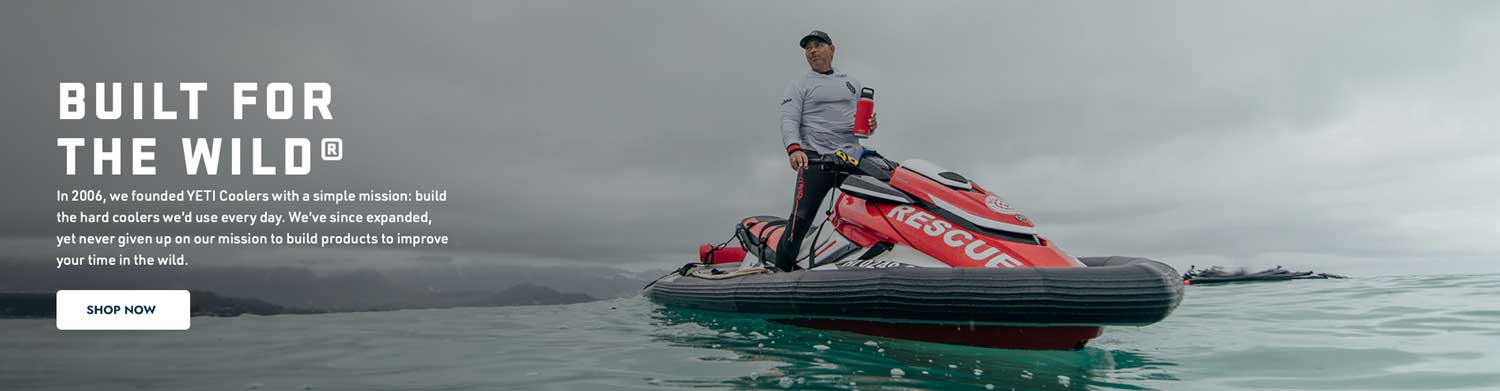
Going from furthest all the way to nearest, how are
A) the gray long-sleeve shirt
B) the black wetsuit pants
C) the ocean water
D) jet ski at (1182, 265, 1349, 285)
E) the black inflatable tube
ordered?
jet ski at (1182, 265, 1349, 285) → the gray long-sleeve shirt → the black wetsuit pants → the black inflatable tube → the ocean water

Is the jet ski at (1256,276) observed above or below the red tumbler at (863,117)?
below

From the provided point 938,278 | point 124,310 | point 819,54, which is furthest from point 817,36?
point 124,310

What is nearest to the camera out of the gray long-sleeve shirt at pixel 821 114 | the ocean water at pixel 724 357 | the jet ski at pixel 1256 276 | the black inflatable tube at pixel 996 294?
the ocean water at pixel 724 357

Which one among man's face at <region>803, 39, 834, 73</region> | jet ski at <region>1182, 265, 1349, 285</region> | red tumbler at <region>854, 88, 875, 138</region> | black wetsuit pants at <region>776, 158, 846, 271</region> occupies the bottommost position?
jet ski at <region>1182, 265, 1349, 285</region>

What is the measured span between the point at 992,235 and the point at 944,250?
1.01 feet

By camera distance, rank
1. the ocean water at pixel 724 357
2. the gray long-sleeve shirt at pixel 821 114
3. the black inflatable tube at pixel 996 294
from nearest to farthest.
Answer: the ocean water at pixel 724 357
the black inflatable tube at pixel 996 294
the gray long-sleeve shirt at pixel 821 114

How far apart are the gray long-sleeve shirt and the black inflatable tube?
4.31 ft

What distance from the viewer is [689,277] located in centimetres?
710

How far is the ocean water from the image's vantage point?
10.4 ft

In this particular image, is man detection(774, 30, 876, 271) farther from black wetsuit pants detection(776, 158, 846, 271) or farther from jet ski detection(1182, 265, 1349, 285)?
jet ski detection(1182, 265, 1349, 285)

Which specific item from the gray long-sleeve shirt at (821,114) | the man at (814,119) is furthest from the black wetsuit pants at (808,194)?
the gray long-sleeve shirt at (821,114)

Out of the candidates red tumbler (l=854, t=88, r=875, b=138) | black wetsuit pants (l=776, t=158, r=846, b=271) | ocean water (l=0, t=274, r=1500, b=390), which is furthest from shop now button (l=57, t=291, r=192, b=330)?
red tumbler (l=854, t=88, r=875, b=138)

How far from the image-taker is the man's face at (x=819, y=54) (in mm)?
5930

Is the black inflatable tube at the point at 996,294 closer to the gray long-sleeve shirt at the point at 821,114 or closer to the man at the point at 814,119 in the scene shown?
the man at the point at 814,119
